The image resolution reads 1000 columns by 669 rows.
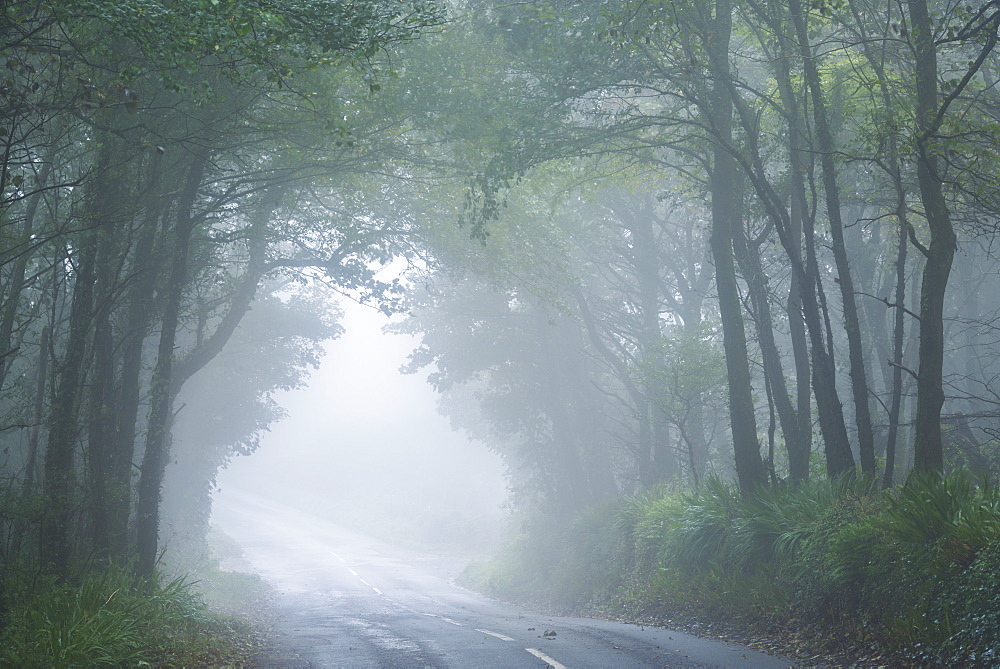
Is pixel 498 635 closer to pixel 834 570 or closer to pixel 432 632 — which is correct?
pixel 432 632

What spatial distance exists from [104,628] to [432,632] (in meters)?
6.03

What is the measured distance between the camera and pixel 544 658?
9.41 metres

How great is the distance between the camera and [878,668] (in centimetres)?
782

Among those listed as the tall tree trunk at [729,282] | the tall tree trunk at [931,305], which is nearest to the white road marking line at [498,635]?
the tall tree trunk at [729,282]

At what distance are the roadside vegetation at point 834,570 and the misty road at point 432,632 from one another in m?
0.98

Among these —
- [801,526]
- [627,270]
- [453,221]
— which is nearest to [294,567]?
[627,270]

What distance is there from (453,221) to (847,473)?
11.3 metres

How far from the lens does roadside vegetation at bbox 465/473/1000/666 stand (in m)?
7.70

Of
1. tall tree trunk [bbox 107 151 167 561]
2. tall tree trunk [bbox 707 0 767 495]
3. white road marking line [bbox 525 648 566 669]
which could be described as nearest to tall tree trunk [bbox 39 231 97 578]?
tall tree trunk [bbox 107 151 167 561]

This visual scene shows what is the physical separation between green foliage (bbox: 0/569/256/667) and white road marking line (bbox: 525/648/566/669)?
3861 millimetres

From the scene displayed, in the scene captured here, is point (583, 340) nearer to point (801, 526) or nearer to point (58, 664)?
point (801, 526)

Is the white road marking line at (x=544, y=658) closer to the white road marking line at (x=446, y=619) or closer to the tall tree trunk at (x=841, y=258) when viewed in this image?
the white road marking line at (x=446, y=619)

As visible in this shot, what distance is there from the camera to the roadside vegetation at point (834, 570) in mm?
7699

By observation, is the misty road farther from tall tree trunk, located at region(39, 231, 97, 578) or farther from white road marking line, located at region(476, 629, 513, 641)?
tall tree trunk, located at region(39, 231, 97, 578)
